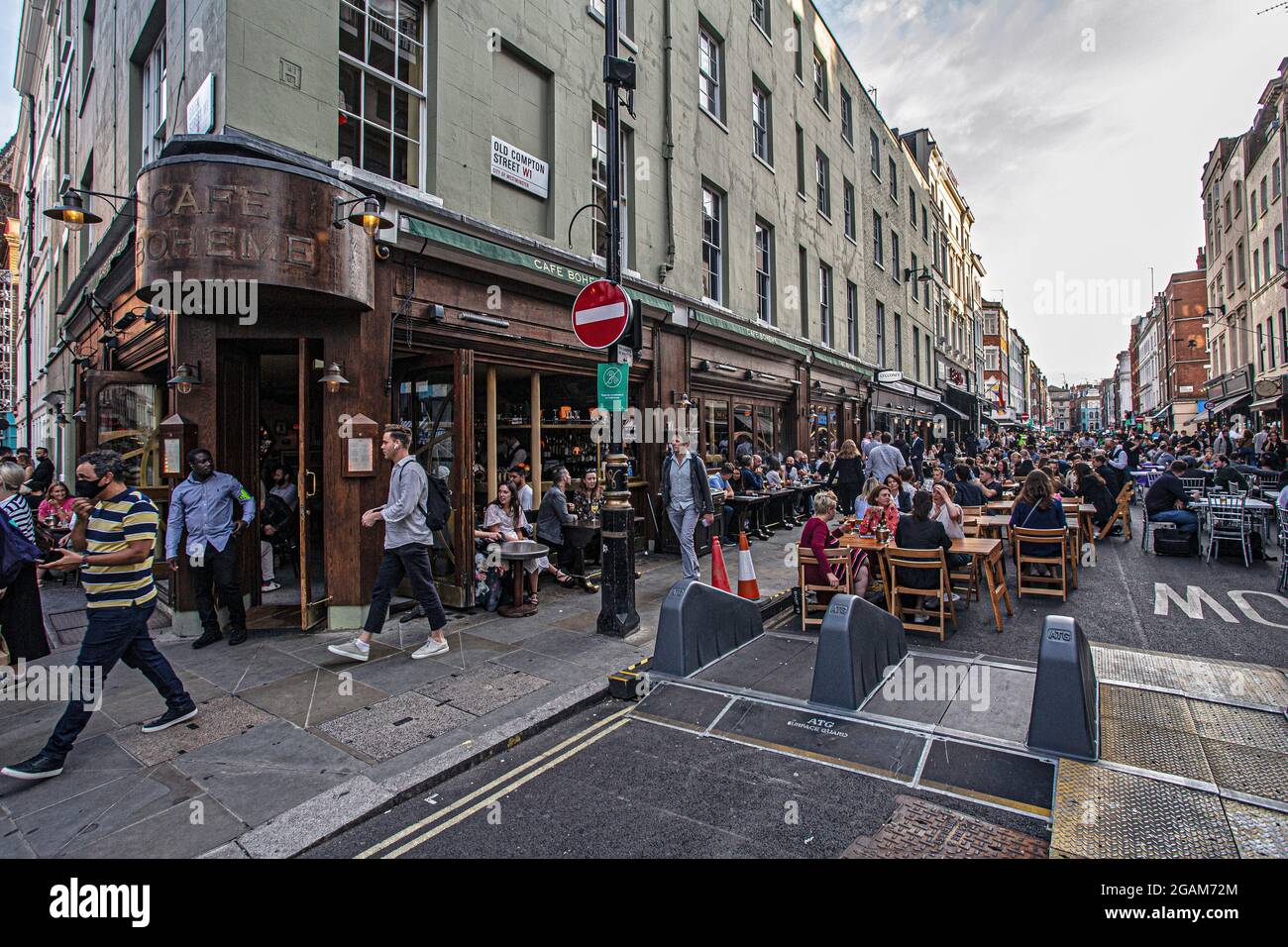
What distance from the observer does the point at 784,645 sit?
641 centimetres

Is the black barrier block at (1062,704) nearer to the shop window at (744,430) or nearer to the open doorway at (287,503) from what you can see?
the open doorway at (287,503)

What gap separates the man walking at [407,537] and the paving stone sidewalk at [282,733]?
1.16 feet

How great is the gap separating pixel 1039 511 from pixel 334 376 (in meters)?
8.68

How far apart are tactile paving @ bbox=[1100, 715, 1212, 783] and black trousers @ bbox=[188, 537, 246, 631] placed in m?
7.51

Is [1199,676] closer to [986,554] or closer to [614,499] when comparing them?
[986,554]

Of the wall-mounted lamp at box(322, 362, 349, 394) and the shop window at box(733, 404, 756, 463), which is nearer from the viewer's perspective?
the wall-mounted lamp at box(322, 362, 349, 394)

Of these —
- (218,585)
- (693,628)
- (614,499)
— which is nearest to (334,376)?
(218,585)

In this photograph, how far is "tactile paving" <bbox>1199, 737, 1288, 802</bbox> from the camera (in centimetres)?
342

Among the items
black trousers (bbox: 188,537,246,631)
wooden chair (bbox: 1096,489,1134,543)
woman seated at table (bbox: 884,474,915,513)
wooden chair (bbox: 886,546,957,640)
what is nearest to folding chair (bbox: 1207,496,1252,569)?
wooden chair (bbox: 1096,489,1134,543)

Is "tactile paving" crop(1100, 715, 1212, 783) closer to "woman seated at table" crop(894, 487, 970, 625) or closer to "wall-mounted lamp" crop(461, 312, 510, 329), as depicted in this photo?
"woman seated at table" crop(894, 487, 970, 625)

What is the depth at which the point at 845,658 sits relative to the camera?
468 cm

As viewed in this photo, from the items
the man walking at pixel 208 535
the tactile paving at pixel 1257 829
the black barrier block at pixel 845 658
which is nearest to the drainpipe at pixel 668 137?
the man walking at pixel 208 535

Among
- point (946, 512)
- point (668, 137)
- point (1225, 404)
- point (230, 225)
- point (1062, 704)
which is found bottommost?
point (1062, 704)

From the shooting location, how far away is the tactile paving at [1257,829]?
288cm
